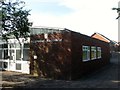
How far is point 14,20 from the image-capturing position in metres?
16.6

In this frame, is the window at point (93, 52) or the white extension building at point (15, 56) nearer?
the white extension building at point (15, 56)

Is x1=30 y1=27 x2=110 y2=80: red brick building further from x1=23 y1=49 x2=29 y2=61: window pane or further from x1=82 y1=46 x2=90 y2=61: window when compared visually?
x1=23 y1=49 x2=29 y2=61: window pane

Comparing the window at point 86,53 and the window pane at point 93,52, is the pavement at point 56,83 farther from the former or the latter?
the window pane at point 93,52

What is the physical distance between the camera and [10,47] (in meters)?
26.1

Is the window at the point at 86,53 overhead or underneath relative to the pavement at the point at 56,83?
overhead

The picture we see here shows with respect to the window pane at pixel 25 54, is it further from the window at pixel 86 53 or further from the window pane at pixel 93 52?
the window pane at pixel 93 52

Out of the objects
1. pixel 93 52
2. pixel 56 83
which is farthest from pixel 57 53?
pixel 93 52

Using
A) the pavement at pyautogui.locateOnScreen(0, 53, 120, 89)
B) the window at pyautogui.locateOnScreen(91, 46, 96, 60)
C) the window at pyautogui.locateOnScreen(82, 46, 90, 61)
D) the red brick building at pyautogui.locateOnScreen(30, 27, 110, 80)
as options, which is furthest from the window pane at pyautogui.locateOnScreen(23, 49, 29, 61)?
the window at pyautogui.locateOnScreen(91, 46, 96, 60)

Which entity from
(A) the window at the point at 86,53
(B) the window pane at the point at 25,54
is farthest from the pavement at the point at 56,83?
(A) the window at the point at 86,53

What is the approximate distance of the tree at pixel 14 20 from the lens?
16172mm

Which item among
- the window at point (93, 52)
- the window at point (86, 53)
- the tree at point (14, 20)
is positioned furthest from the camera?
the window at point (93, 52)

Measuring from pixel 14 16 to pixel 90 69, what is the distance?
12.1 m

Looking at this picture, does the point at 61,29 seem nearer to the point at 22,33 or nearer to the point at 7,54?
the point at 22,33

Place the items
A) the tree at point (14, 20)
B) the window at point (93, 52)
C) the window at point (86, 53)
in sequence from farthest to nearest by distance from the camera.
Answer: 1. the window at point (93, 52)
2. the window at point (86, 53)
3. the tree at point (14, 20)
